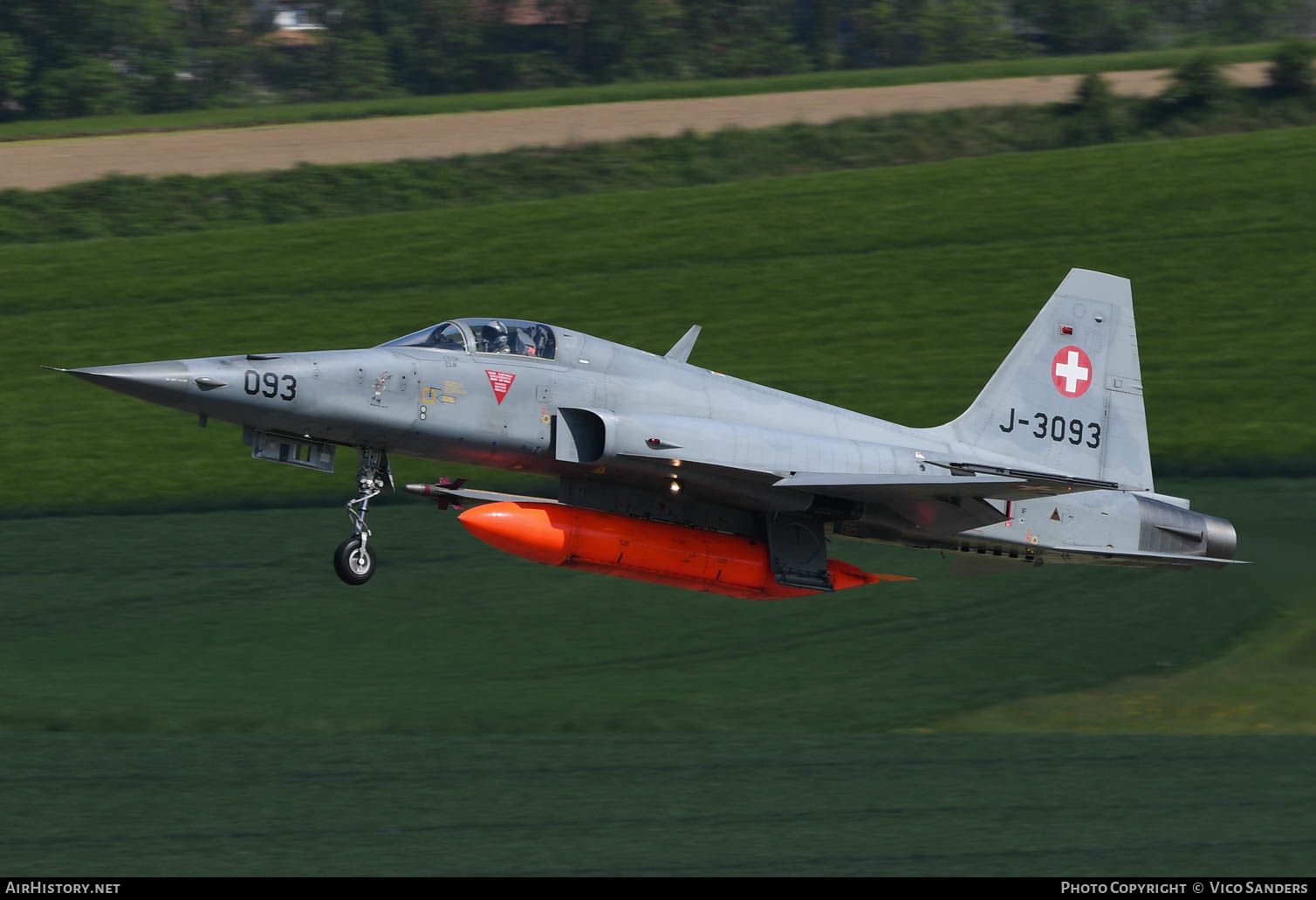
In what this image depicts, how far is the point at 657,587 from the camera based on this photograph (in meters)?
33.7

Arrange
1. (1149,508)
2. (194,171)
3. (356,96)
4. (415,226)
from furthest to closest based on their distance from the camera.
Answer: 1. (356,96)
2. (194,171)
3. (415,226)
4. (1149,508)

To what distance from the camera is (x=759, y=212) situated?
154 feet

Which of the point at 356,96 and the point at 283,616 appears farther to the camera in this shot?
the point at 356,96

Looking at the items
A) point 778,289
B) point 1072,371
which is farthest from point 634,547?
point 778,289

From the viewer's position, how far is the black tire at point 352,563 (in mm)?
19984

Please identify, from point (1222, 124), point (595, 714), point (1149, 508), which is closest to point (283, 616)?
point (595, 714)

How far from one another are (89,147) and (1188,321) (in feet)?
113

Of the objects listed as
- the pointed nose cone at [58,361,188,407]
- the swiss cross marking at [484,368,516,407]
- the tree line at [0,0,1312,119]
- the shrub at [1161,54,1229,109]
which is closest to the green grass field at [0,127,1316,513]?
the shrub at [1161,54,1229,109]

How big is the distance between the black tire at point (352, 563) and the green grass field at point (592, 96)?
40.6 meters

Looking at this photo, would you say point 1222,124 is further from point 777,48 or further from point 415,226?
point 777,48

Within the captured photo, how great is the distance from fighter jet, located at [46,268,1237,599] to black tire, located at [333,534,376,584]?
3 cm

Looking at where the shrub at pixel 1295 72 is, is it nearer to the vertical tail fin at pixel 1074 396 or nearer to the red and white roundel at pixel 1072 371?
the vertical tail fin at pixel 1074 396

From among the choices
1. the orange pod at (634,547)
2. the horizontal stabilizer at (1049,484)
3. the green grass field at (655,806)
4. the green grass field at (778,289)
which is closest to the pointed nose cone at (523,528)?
the orange pod at (634,547)

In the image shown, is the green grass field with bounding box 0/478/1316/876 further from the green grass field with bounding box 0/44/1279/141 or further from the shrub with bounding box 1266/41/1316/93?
the green grass field with bounding box 0/44/1279/141
